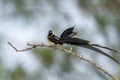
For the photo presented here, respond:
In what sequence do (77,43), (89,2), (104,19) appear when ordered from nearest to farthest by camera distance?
1. (77,43)
2. (104,19)
3. (89,2)

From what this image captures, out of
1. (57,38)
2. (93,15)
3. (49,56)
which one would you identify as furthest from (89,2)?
(57,38)

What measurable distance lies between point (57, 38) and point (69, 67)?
5279 millimetres

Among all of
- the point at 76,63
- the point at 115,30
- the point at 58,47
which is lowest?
the point at 58,47

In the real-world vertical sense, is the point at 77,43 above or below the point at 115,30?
below

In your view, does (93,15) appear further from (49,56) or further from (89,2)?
(49,56)

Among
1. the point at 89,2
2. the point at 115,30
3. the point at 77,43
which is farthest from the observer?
the point at 89,2

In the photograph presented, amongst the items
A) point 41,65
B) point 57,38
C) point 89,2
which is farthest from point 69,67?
point 57,38

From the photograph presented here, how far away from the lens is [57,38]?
181 centimetres

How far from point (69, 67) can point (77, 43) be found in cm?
533

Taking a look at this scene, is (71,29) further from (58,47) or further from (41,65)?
(41,65)

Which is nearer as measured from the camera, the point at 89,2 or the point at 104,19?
the point at 104,19

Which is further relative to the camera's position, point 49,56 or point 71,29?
point 49,56

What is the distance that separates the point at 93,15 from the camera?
7.55 m

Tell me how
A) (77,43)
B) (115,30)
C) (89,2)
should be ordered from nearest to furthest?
(77,43) → (115,30) → (89,2)
